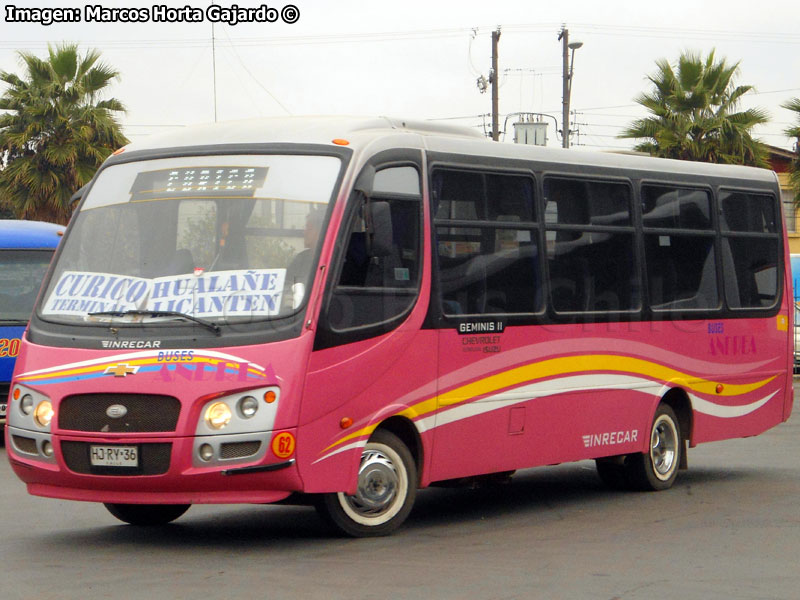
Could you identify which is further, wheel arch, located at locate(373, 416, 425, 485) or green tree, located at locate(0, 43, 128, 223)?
green tree, located at locate(0, 43, 128, 223)

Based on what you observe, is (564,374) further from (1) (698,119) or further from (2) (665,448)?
(1) (698,119)

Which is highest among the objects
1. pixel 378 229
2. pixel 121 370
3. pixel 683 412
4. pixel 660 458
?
pixel 378 229

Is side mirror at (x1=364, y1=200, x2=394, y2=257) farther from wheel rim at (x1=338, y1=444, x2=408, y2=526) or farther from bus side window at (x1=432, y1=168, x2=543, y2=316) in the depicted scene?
wheel rim at (x1=338, y1=444, x2=408, y2=526)

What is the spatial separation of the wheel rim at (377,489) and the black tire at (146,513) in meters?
1.44

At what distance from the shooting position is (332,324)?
9.06 metres

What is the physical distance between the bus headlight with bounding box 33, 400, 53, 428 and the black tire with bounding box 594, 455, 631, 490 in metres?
5.07

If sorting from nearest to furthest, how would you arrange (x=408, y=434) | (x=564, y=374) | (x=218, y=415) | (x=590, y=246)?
(x=218, y=415) → (x=408, y=434) → (x=564, y=374) → (x=590, y=246)

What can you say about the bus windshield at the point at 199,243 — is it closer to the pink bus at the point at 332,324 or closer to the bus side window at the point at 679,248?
the pink bus at the point at 332,324

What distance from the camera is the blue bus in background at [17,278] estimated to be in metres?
17.0

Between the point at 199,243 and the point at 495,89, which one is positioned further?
the point at 495,89

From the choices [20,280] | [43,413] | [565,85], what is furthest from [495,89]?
[43,413]

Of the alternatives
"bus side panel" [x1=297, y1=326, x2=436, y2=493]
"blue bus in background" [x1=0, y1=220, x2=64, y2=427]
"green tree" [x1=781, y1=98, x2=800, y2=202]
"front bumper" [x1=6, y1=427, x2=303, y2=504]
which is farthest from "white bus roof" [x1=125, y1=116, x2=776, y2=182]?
"green tree" [x1=781, y1=98, x2=800, y2=202]

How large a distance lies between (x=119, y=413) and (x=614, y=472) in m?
5.20

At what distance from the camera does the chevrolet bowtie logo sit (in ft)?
29.0
